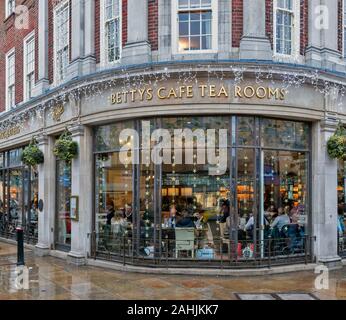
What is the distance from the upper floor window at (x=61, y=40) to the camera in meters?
15.3

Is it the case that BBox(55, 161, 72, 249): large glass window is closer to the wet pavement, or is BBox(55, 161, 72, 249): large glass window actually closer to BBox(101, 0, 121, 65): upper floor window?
the wet pavement

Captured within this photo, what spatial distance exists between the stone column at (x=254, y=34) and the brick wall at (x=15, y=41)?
8947mm

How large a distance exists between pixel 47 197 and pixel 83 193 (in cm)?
273

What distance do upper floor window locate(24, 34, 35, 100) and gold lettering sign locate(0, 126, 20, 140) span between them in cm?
126

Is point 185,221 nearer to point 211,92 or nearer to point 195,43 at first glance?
point 211,92

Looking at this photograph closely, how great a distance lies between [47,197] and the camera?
51.9 ft

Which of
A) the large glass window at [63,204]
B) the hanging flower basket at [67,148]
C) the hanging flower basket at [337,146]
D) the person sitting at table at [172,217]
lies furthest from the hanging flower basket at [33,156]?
the hanging flower basket at [337,146]

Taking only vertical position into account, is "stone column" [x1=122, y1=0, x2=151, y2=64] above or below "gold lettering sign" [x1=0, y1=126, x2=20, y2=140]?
above

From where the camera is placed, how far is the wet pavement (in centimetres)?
946

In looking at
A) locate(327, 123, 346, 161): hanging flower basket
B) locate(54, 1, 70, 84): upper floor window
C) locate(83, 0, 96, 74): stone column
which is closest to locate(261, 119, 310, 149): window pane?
locate(327, 123, 346, 161): hanging flower basket

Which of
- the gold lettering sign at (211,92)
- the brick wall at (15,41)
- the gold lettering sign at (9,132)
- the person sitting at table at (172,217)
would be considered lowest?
the person sitting at table at (172,217)

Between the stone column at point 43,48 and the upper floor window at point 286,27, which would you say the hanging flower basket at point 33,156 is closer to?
the stone column at point 43,48
